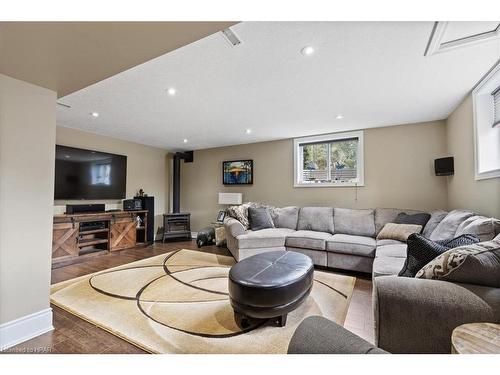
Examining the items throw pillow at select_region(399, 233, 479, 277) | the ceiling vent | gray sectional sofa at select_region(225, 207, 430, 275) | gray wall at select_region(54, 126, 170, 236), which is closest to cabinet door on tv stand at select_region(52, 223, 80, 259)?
gray wall at select_region(54, 126, 170, 236)

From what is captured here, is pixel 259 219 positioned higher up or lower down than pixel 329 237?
higher up

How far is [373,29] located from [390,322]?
1813 millimetres

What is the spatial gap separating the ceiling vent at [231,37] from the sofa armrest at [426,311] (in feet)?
6.00

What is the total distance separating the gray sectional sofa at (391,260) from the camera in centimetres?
103

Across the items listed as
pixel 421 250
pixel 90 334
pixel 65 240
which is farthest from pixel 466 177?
pixel 65 240

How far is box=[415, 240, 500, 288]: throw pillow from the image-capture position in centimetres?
108

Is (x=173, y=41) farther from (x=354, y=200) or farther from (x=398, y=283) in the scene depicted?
(x=354, y=200)

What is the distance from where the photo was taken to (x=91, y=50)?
1.30 meters

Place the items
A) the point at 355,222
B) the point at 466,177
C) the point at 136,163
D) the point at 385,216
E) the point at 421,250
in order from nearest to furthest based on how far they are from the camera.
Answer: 1. the point at 421,250
2. the point at 466,177
3. the point at 385,216
4. the point at 355,222
5. the point at 136,163

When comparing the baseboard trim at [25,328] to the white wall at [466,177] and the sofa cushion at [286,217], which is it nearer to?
the sofa cushion at [286,217]

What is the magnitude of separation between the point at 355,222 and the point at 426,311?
270cm

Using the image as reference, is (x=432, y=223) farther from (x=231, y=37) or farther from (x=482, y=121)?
(x=231, y=37)

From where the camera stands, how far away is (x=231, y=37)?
5.31 ft
